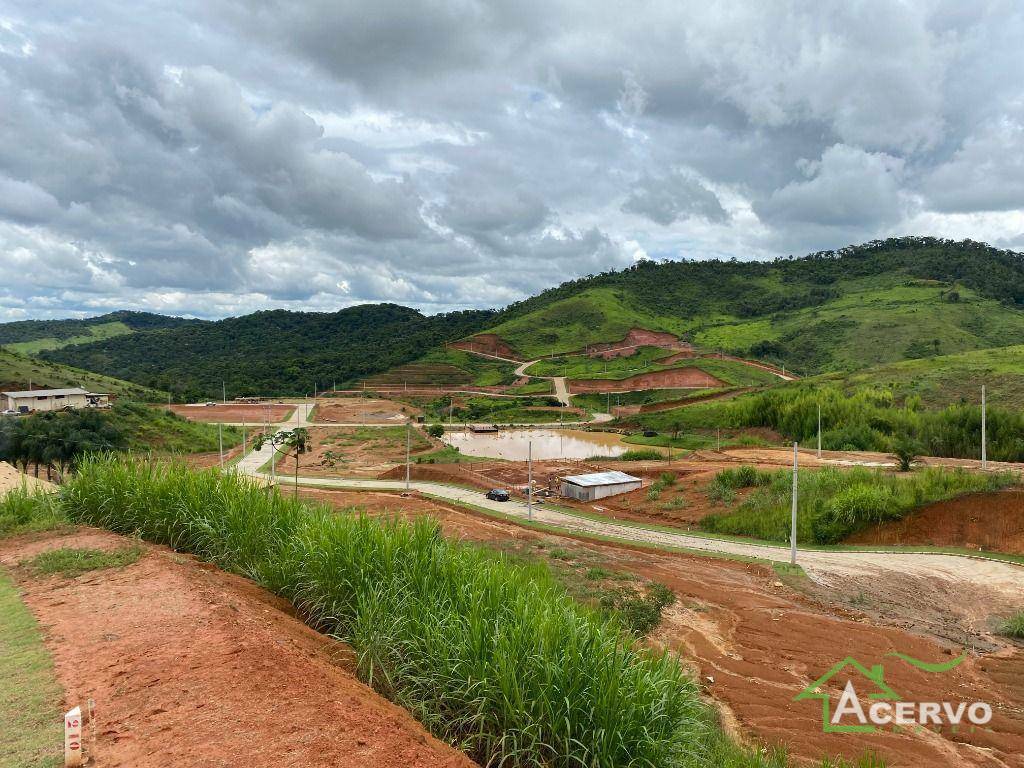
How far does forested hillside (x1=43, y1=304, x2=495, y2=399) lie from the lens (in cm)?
10031

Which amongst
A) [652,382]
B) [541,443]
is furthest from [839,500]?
[652,382]

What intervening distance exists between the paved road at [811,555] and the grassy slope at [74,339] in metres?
155

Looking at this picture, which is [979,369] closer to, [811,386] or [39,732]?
[811,386]

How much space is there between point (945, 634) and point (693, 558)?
7.93m

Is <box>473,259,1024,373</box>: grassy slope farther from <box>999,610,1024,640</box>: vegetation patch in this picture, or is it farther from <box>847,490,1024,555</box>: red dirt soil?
<box>999,610,1024,640</box>: vegetation patch

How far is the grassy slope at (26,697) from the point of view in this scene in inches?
154

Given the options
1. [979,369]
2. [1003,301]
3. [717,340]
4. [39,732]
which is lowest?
[39,732]

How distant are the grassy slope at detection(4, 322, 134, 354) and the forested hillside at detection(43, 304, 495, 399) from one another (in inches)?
502

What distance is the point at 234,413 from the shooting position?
7131 centimetres

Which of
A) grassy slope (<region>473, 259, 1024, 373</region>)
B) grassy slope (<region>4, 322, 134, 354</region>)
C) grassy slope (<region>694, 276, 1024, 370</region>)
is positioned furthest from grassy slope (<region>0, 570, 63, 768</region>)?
grassy slope (<region>4, 322, 134, 354</region>)

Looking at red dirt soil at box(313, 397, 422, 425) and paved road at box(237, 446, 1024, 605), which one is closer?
paved road at box(237, 446, 1024, 605)

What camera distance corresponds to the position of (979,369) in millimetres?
48125

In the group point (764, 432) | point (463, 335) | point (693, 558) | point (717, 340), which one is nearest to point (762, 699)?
point (693, 558)

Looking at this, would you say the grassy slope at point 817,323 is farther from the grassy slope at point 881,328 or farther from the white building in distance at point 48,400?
the white building in distance at point 48,400
